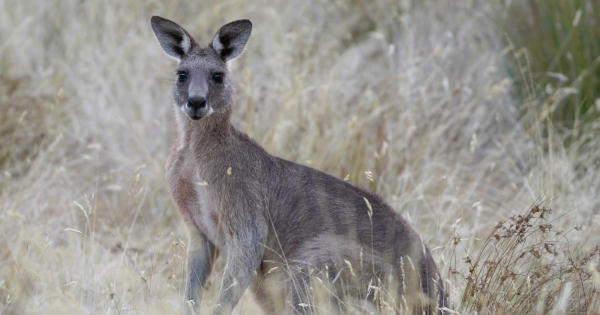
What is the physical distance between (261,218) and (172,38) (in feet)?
4.17

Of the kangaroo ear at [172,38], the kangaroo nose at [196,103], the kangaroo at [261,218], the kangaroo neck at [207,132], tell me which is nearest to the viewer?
the kangaroo at [261,218]

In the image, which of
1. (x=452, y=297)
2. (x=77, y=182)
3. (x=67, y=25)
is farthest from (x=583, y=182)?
(x=67, y=25)

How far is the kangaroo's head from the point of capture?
453 centimetres

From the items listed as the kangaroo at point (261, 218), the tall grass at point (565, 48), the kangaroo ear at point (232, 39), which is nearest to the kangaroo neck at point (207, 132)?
the kangaroo at point (261, 218)


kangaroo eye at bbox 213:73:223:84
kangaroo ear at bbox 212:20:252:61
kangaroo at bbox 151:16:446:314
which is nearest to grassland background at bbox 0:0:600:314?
kangaroo at bbox 151:16:446:314

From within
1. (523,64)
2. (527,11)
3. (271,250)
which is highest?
(527,11)

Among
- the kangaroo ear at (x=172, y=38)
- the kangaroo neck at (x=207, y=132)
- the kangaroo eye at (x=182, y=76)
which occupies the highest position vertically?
the kangaroo ear at (x=172, y=38)

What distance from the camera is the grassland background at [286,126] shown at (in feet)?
17.8

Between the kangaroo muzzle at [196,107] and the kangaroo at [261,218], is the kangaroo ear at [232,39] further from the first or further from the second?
the kangaroo muzzle at [196,107]

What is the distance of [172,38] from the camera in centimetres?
489

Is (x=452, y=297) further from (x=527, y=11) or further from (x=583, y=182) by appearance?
(x=527, y=11)

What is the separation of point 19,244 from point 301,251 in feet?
6.60

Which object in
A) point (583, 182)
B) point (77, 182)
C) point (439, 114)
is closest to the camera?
point (583, 182)

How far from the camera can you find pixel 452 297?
448cm
